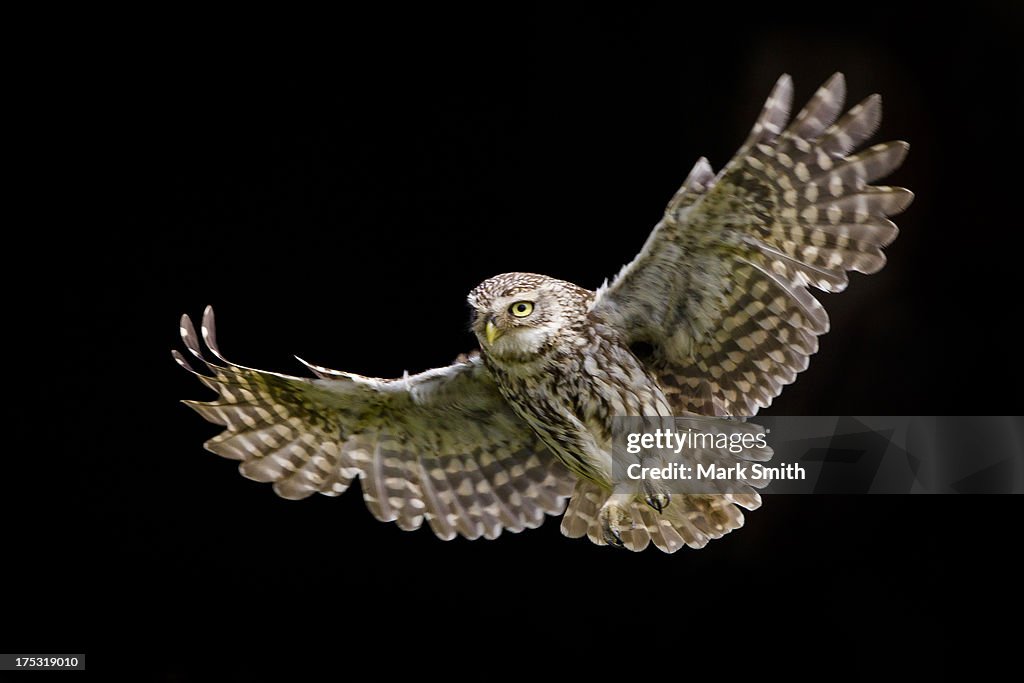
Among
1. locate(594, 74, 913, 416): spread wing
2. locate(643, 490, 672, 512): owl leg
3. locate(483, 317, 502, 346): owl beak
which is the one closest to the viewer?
locate(594, 74, 913, 416): spread wing

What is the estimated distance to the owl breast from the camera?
3.53 m

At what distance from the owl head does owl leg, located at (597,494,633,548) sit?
54 cm

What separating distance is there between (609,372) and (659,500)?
16.3 inches

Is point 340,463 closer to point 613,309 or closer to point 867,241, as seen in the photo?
point 613,309

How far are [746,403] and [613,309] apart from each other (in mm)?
462

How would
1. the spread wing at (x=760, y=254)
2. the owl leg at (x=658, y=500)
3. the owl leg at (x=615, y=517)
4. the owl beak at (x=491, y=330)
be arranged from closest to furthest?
the spread wing at (x=760, y=254), the owl beak at (x=491, y=330), the owl leg at (x=658, y=500), the owl leg at (x=615, y=517)

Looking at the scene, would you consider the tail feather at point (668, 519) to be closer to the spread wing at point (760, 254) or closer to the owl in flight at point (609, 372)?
the owl in flight at point (609, 372)

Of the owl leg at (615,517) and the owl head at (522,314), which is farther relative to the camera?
the owl leg at (615,517)

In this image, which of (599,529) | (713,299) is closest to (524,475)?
(599,529)

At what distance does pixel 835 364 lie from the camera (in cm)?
452

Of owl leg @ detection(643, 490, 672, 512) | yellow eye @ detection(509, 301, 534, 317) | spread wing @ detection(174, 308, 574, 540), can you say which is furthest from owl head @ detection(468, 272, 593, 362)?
owl leg @ detection(643, 490, 672, 512)

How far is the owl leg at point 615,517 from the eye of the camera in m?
3.77

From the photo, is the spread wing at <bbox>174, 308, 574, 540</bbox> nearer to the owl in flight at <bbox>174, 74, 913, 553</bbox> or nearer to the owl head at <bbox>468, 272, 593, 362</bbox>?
the owl in flight at <bbox>174, 74, 913, 553</bbox>

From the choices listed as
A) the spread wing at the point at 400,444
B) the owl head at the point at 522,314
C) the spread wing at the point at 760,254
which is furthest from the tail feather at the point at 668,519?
the owl head at the point at 522,314
